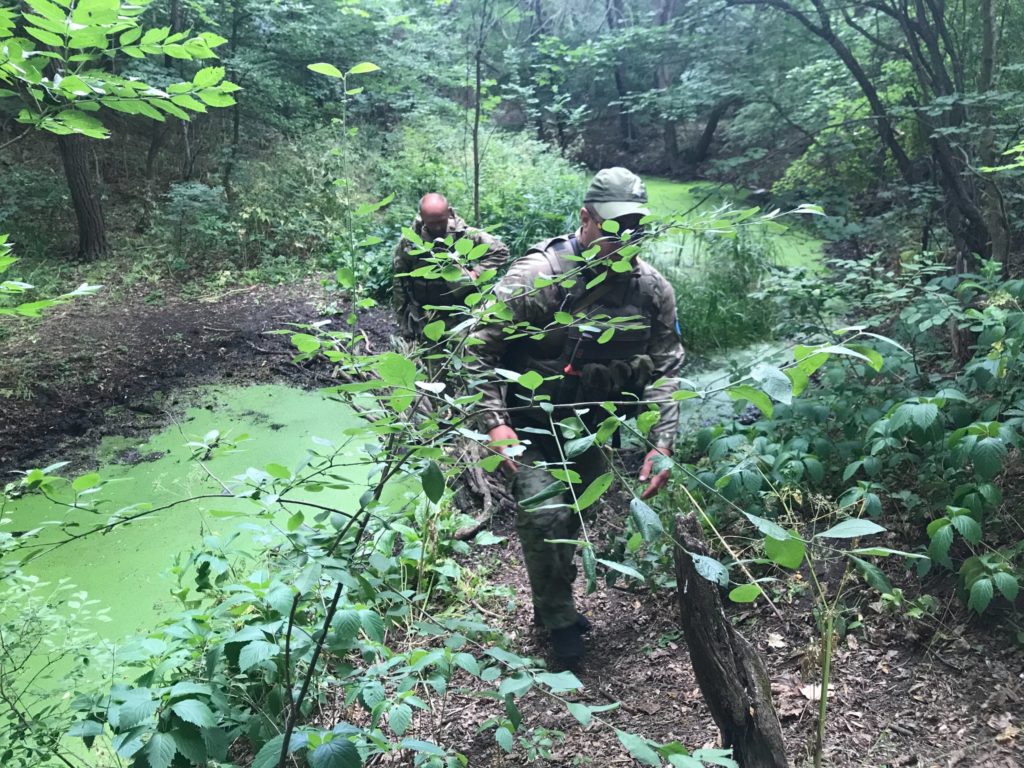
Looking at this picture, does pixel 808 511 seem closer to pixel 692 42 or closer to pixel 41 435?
pixel 692 42

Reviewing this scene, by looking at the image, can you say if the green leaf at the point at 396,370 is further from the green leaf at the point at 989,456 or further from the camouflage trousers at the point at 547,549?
the green leaf at the point at 989,456

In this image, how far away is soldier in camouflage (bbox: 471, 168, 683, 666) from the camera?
7.14 feet

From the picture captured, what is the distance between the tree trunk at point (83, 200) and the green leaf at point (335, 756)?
8.07 m

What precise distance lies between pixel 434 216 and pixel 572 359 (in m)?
1.98

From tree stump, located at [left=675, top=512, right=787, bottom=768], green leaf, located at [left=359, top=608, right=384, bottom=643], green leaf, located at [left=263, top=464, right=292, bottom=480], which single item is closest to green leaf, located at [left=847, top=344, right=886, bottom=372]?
tree stump, located at [left=675, top=512, right=787, bottom=768]

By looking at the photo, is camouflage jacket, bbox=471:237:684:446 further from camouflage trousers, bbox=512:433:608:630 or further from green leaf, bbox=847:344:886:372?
green leaf, bbox=847:344:886:372

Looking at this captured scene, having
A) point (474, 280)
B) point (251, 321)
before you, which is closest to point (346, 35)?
point (251, 321)

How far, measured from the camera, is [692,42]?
4.98 metres

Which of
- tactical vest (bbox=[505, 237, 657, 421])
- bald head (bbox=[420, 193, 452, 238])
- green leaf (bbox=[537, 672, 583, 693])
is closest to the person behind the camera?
green leaf (bbox=[537, 672, 583, 693])

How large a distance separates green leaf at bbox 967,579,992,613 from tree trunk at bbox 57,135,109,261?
8.54 meters

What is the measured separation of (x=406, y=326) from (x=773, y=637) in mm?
3209

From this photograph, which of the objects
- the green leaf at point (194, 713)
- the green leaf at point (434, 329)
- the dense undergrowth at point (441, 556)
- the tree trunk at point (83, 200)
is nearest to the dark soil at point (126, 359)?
the tree trunk at point (83, 200)

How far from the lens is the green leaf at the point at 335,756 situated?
3.40ft

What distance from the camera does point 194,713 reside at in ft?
4.06
